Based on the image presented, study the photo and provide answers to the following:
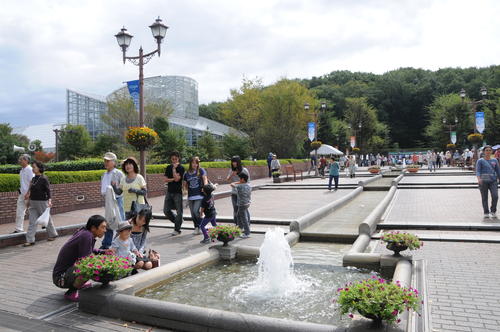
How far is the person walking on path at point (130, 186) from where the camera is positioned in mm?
7180

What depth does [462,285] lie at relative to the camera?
5.01 meters

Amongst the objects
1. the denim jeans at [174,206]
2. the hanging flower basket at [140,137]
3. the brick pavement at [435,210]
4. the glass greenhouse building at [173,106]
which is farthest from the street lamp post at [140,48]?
the glass greenhouse building at [173,106]

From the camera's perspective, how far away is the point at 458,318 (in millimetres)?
3990

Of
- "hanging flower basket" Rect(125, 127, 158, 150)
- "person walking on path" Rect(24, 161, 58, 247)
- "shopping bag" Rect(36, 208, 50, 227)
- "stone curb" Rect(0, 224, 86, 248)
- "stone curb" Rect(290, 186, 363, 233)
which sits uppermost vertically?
"hanging flower basket" Rect(125, 127, 158, 150)

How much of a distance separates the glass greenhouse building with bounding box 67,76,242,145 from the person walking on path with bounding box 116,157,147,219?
35.1 meters

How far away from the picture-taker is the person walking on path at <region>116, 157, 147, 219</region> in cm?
718

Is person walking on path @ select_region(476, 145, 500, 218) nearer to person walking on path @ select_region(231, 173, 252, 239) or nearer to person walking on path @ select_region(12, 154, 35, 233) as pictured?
person walking on path @ select_region(231, 173, 252, 239)

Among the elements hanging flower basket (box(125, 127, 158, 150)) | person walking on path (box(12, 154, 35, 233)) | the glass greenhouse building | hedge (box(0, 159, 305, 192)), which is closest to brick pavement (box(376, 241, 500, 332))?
person walking on path (box(12, 154, 35, 233))

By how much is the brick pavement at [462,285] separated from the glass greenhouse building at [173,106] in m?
37.6

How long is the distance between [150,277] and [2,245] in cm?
474

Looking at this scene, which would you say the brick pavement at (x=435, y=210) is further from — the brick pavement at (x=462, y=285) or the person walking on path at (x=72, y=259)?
the person walking on path at (x=72, y=259)

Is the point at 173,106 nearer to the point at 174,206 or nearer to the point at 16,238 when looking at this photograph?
the point at 174,206

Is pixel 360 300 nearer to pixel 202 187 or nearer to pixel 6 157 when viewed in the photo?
pixel 202 187

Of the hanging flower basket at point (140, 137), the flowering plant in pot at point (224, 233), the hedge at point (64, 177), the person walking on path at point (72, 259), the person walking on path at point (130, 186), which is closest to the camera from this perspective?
the person walking on path at point (72, 259)
